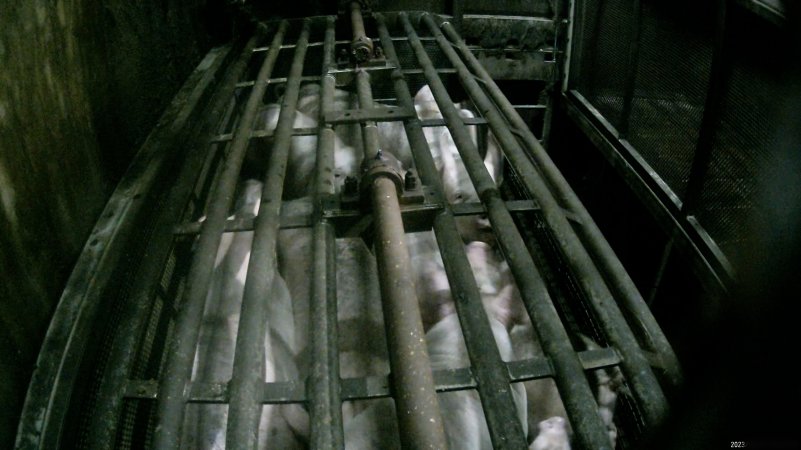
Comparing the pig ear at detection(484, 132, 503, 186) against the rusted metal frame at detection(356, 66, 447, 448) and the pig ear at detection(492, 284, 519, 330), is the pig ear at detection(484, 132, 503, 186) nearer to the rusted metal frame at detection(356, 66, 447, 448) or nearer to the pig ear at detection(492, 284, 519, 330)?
the pig ear at detection(492, 284, 519, 330)

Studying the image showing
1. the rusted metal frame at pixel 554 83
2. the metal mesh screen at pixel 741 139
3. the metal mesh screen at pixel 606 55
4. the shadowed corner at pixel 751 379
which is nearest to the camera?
the shadowed corner at pixel 751 379

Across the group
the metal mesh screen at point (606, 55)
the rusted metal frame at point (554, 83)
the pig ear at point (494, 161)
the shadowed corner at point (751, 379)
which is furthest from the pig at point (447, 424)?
the rusted metal frame at point (554, 83)

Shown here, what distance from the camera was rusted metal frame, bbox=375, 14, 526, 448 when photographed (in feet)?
4.47

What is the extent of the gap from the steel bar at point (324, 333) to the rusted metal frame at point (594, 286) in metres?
0.67

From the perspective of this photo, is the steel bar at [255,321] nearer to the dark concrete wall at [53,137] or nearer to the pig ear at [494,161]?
the dark concrete wall at [53,137]

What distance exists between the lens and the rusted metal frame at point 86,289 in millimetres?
1538

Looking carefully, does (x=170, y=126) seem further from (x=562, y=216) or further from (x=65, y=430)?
(x=562, y=216)

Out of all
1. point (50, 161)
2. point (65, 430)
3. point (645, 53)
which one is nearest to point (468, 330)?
point (65, 430)

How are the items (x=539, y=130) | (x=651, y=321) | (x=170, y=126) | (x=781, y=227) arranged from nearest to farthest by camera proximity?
1. (x=651, y=321)
2. (x=781, y=227)
3. (x=170, y=126)
4. (x=539, y=130)

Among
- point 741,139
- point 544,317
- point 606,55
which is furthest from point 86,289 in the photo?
point 606,55

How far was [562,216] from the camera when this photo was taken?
2.08 meters

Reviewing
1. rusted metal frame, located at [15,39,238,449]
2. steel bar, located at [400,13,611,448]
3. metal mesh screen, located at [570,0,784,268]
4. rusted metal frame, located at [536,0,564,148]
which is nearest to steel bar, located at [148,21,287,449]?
rusted metal frame, located at [15,39,238,449]

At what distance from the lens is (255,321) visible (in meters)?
1.65

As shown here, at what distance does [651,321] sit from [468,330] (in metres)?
0.63
